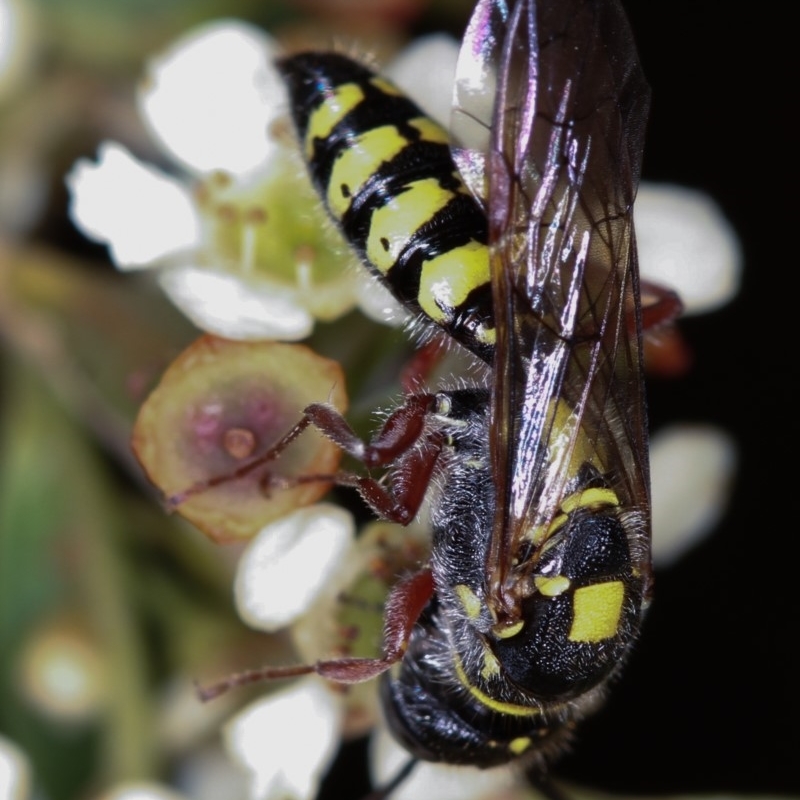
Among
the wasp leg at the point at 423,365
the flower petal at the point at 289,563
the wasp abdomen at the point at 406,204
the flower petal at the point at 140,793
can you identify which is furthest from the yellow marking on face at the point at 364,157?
the flower petal at the point at 140,793

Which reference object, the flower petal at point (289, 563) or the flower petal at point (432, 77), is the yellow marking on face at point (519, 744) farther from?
the flower petal at point (432, 77)

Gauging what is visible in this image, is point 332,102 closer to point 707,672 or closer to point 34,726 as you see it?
point 34,726

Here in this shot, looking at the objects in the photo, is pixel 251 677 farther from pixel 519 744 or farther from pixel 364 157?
pixel 364 157

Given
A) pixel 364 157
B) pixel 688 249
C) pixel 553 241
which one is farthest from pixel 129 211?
pixel 688 249

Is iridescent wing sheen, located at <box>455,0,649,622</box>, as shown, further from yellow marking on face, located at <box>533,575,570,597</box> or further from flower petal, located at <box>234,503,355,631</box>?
flower petal, located at <box>234,503,355,631</box>

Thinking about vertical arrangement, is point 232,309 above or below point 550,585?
above
